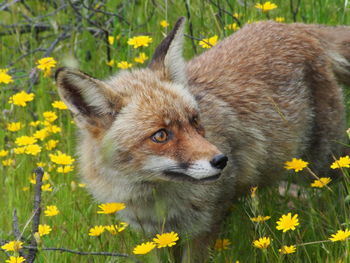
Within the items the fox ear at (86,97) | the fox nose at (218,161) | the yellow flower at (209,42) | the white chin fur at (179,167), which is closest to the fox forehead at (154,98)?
the fox ear at (86,97)

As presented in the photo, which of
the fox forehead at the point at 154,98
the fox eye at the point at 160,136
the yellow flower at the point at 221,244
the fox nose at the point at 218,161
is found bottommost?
the yellow flower at the point at 221,244

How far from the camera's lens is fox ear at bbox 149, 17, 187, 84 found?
4242mm

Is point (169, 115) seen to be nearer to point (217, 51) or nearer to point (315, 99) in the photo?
point (217, 51)

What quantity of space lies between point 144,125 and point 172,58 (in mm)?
704

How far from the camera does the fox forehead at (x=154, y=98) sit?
383cm

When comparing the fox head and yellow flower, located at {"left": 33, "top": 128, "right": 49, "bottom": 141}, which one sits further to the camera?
yellow flower, located at {"left": 33, "top": 128, "right": 49, "bottom": 141}

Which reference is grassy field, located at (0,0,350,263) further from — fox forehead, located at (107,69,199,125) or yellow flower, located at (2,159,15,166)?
fox forehead, located at (107,69,199,125)

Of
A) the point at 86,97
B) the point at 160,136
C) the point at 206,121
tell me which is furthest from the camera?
the point at 206,121

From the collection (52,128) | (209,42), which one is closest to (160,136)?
(52,128)

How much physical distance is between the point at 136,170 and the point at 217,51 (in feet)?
4.93

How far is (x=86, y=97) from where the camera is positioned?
3.91 meters

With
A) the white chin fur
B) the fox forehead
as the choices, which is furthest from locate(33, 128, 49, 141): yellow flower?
the white chin fur

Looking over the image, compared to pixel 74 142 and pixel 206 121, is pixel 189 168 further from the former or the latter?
pixel 74 142

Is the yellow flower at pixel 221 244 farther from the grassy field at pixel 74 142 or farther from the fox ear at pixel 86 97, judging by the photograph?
the fox ear at pixel 86 97
